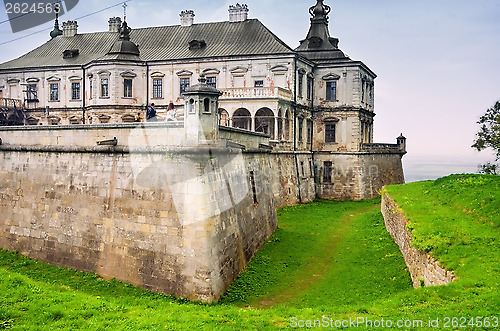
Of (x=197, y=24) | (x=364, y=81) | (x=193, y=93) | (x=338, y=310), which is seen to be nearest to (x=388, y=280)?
(x=338, y=310)

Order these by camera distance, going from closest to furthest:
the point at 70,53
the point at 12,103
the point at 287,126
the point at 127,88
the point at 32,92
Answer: the point at 287,126 → the point at 127,88 → the point at 12,103 → the point at 70,53 → the point at 32,92

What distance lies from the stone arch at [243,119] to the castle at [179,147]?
0.26 ft

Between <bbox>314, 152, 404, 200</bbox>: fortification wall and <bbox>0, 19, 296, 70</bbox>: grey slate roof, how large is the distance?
973cm

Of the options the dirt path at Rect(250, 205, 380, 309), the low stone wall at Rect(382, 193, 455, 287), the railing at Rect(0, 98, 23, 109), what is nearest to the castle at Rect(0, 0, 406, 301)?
the railing at Rect(0, 98, 23, 109)

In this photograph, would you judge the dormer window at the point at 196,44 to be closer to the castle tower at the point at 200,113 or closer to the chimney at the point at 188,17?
the chimney at the point at 188,17

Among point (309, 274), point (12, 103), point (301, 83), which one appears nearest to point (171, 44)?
point (301, 83)

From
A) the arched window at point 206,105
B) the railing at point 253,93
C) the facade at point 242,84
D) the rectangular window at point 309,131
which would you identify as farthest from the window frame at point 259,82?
the arched window at point 206,105

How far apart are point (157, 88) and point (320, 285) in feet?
87.1

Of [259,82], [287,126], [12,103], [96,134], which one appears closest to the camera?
[96,134]

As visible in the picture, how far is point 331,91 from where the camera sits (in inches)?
1535

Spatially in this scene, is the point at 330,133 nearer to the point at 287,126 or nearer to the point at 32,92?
the point at 287,126

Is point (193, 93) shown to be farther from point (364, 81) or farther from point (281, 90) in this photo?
point (364, 81)

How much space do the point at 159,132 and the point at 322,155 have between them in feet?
78.4

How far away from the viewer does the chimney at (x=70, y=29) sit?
44812 mm
